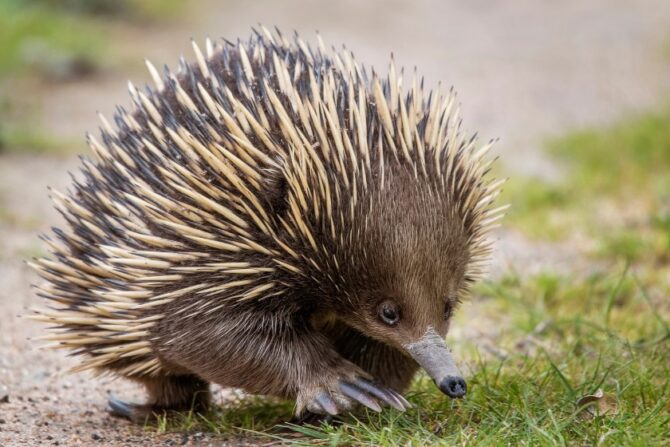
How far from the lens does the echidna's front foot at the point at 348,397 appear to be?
3.41 m

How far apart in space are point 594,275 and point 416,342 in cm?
238

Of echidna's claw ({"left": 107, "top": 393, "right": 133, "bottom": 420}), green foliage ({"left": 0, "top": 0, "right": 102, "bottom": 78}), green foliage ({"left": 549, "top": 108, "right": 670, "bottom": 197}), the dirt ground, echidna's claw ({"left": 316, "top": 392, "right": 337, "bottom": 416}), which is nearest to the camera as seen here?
echidna's claw ({"left": 316, "top": 392, "right": 337, "bottom": 416})

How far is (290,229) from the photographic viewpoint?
10.9ft

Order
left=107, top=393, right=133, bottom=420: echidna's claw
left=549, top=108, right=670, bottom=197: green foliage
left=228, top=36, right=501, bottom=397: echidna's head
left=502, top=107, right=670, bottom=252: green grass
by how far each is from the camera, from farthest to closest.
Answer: left=549, top=108, right=670, bottom=197: green foliage
left=502, top=107, right=670, bottom=252: green grass
left=107, top=393, right=133, bottom=420: echidna's claw
left=228, top=36, right=501, bottom=397: echidna's head

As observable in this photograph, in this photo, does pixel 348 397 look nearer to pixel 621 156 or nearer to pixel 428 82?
pixel 621 156

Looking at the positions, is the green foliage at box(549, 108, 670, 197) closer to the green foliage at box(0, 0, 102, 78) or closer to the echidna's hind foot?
the echidna's hind foot

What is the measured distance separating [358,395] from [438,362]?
35cm

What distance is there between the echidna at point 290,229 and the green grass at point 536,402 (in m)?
0.14

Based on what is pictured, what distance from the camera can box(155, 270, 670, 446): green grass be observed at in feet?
10.8

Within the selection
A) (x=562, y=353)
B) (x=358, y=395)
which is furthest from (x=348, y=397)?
(x=562, y=353)

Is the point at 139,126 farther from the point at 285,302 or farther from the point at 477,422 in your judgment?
the point at 477,422

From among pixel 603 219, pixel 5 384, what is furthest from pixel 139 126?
pixel 603 219

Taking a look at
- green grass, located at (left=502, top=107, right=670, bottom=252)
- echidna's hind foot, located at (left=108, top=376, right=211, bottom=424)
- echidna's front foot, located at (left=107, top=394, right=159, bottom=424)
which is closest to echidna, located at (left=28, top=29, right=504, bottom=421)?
echidna's hind foot, located at (left=108, top=376, right=211, bottom=424)

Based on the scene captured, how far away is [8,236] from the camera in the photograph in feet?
21.9
